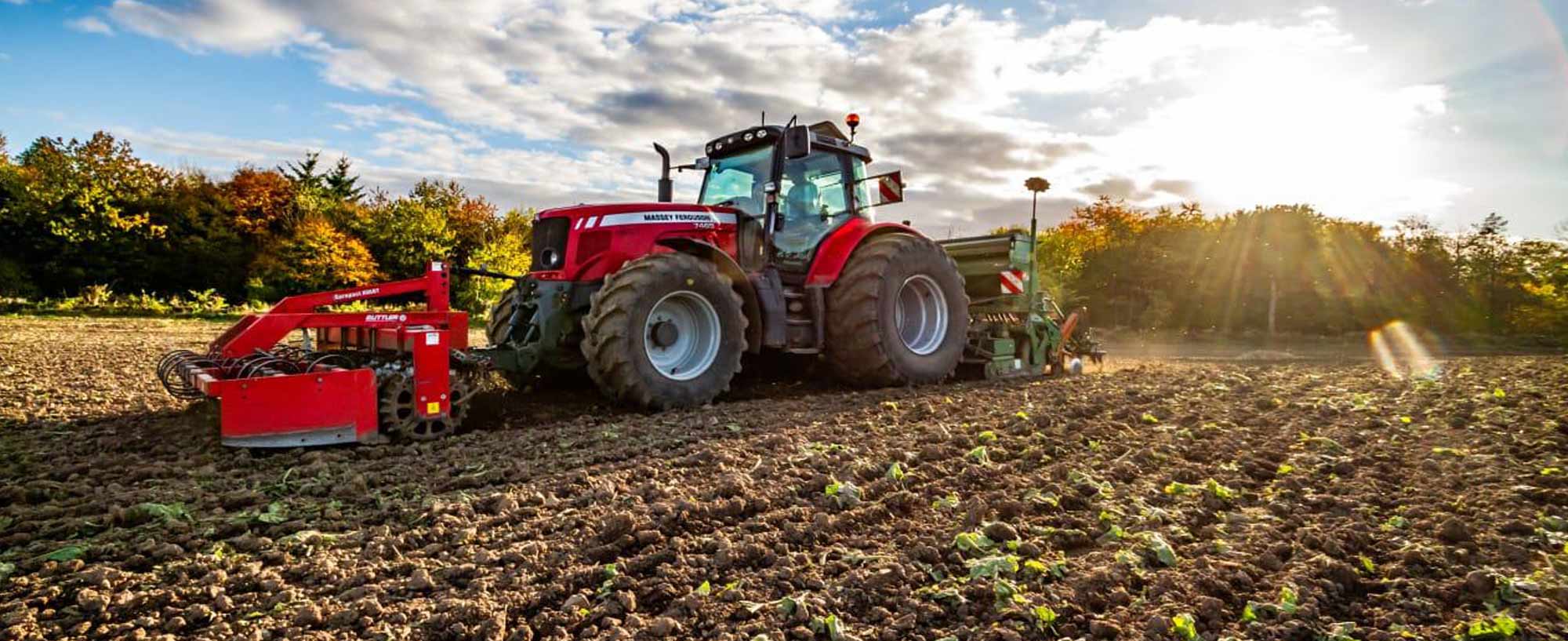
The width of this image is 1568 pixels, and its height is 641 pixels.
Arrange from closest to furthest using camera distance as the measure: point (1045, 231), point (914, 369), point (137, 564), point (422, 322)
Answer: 1. point (137, 564)
2. point (422, 322)
3. point (914, 369)
4. point (1045, 231)

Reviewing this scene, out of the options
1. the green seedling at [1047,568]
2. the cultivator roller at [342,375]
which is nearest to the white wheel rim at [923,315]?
the cultivator roller at [342,375]

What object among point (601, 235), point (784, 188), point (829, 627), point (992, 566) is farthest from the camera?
point (784, 188)

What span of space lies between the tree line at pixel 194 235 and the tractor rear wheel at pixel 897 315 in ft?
48.5

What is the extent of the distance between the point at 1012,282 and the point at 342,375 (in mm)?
6563

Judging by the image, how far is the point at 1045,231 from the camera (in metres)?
28.8

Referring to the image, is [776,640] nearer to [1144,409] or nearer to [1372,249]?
[1144,409]

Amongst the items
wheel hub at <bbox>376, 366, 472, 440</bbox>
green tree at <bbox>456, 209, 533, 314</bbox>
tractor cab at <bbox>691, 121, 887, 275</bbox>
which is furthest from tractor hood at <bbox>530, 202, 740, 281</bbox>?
green tree at <bbox>456, 209, 533, 314</bbox>

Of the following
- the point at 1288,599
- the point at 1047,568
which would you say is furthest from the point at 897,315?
the point at 1288,599

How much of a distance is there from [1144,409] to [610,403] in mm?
3959

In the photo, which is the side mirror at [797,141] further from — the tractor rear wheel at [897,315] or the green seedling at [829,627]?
the green seedling at [829,627]

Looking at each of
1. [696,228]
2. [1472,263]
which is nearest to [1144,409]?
[696,228]

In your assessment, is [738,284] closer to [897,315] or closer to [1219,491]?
[897,315]

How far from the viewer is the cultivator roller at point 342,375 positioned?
4.28 m

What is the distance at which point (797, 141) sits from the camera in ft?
20.6
